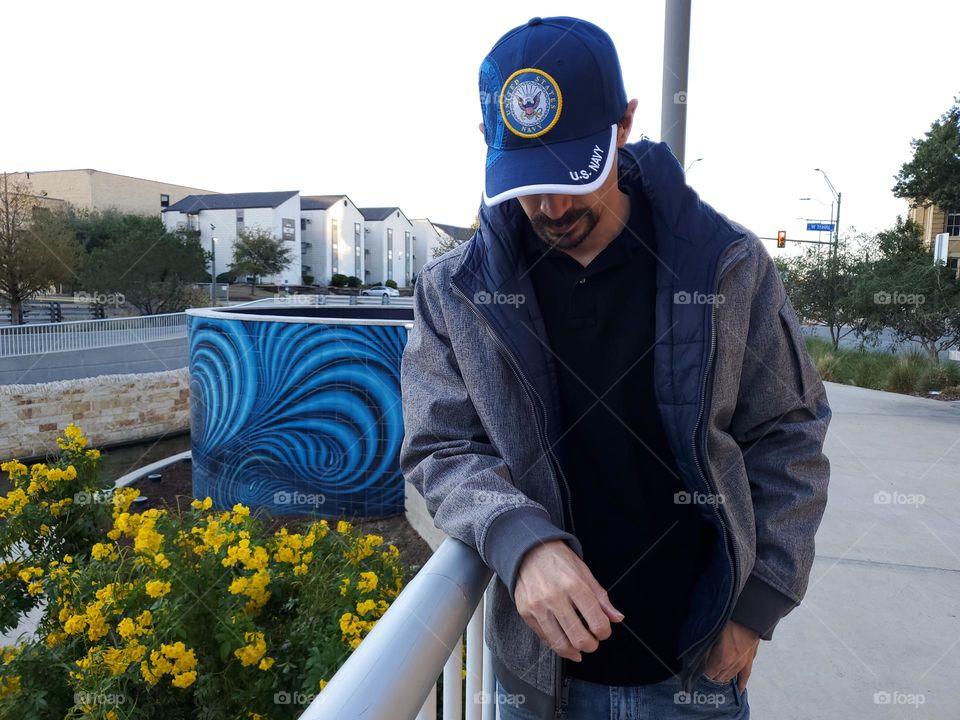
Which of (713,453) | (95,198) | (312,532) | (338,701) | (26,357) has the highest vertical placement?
(95,198)

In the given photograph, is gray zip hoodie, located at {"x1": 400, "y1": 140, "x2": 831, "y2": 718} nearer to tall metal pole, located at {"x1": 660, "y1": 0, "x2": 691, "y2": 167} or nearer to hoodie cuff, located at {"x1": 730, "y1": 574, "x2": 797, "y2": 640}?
hoodie cuff, located at {"x1": 730, "y1": 574, "x2": 797, "y2": 640}

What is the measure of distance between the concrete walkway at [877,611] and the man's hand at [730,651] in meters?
1.76

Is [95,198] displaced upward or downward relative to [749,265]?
upward

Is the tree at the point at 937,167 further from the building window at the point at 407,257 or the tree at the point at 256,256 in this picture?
the building window at the point at 407,257

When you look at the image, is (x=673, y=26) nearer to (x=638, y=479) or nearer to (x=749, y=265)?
(x=749, y=265)

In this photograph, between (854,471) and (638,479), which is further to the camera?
(854,471)

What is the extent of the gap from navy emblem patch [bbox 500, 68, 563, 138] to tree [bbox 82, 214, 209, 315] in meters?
38.9

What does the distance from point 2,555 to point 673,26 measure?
199 inches

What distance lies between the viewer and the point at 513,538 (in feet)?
4.16

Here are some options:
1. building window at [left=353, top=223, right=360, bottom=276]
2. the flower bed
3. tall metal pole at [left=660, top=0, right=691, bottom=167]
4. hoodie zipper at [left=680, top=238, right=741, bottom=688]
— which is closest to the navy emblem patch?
hoodie zipper at [left=680, top=238, right=741, bottom=688]

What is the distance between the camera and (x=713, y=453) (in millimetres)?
1448

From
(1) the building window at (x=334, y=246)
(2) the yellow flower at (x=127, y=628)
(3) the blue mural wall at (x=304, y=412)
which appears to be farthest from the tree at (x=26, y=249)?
(1) the building window at (x=334, y=246)

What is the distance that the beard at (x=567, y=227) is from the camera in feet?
4.83

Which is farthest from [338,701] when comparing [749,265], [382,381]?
[382,381]
